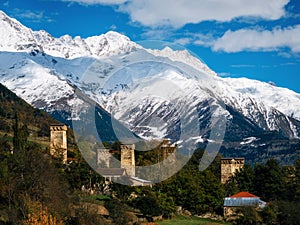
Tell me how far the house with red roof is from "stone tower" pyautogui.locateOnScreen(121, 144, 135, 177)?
31.1 feet

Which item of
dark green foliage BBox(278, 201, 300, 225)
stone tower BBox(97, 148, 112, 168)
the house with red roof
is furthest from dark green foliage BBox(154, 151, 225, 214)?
stone tower BBox(97, 148, 112, 168)

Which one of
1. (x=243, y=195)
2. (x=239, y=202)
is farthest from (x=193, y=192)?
(x=243, y=195)

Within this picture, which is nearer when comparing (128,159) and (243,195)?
(243,195)

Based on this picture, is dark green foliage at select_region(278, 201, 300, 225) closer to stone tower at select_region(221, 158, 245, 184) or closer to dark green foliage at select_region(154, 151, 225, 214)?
dark green foliage at select_region(154, 151, 225, 214)

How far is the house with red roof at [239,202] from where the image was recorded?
51.9 meters

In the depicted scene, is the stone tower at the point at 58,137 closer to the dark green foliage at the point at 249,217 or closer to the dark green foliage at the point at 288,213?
the dark green foliage at the point at 249,217

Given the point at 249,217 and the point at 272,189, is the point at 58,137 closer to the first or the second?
the point at 272,189

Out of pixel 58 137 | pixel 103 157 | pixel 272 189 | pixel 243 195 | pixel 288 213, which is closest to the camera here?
pixel 288 213

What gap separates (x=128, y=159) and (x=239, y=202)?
1176cm

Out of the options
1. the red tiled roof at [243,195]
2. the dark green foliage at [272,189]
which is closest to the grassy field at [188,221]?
the dark green foliage at [272,189]

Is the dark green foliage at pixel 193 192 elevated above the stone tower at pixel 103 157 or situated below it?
below

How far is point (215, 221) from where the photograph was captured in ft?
170

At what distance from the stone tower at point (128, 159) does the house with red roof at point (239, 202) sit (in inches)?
373

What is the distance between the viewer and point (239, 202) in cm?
5288
